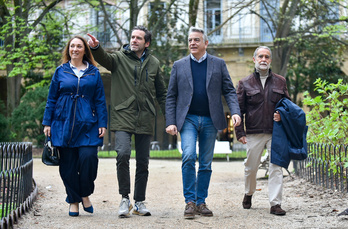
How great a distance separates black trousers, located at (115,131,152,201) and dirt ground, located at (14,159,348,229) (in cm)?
34

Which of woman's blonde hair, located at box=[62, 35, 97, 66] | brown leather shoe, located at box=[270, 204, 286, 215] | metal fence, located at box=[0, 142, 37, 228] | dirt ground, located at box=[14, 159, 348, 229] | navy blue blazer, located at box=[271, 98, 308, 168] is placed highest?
woman's blonde hair, located at box=[62, 35, 97, 66]

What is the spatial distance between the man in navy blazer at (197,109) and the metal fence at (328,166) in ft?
7.28

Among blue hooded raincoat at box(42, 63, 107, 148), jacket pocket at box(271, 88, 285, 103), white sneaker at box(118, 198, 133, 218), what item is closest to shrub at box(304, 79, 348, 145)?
jacket pocket at box(271, 88, 285, 103)

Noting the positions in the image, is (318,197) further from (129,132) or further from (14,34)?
(14,34)

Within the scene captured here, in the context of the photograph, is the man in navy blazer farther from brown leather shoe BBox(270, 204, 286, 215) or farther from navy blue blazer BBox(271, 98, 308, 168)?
brown leather shoe BBox(270, 204, 286, 215)

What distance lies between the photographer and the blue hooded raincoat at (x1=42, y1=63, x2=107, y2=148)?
6.48 metres

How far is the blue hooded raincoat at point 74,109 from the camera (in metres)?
6.48

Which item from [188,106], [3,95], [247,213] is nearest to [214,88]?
[188,106]

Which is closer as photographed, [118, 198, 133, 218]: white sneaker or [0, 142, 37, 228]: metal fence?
[0, 142, 37, 228]: metal fence

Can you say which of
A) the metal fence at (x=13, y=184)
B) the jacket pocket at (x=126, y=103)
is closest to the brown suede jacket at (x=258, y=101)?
the jacket pocket at (x=126, y=103)

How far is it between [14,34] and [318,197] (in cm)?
1439

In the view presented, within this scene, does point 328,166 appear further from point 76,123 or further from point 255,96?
point 76,123

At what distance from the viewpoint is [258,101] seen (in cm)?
708

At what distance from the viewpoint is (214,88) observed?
263 inches
